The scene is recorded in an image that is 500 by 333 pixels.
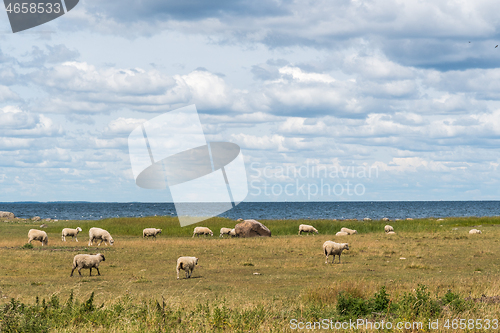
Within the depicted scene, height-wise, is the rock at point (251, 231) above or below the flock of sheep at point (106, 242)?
below

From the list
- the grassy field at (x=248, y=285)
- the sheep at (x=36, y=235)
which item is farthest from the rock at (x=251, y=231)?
the sheep at (x=36, y=235)

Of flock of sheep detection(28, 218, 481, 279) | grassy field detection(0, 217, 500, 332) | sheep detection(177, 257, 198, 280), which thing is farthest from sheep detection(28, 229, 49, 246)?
sheep detection(177, 257, 198, 280)

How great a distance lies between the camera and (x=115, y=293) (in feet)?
54.6

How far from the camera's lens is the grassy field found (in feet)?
37.2

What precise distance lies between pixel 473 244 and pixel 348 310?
24.9 m

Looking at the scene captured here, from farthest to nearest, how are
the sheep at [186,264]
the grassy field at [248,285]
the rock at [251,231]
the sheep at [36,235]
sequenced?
1. the rock at [251,231]
2. the sheep at [36,235]
3. the sheep at [186,264]
4. the grassy field at [248,285]

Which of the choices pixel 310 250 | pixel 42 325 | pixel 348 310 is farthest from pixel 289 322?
pixel 310 250

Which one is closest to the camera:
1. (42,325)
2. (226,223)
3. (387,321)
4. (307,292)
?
(42,325)

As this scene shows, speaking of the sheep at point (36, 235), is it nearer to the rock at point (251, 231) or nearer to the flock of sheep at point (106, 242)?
the flock of sheep at point (106, 242)

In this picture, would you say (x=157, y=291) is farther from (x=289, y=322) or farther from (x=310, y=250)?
(x=310, y=250)

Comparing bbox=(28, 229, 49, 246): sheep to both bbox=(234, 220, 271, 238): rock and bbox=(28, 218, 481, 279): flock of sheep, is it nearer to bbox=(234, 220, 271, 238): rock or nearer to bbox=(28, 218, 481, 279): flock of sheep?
bbox=(28, 218, 481, 279): flock of sheep

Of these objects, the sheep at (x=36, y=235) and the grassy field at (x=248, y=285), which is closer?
the grassy field at (x=248, y=285)

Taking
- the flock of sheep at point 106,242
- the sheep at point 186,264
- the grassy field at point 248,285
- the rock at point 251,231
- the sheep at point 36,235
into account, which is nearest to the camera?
the grassy field at point 248,285

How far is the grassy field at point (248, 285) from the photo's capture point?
1134 cm
